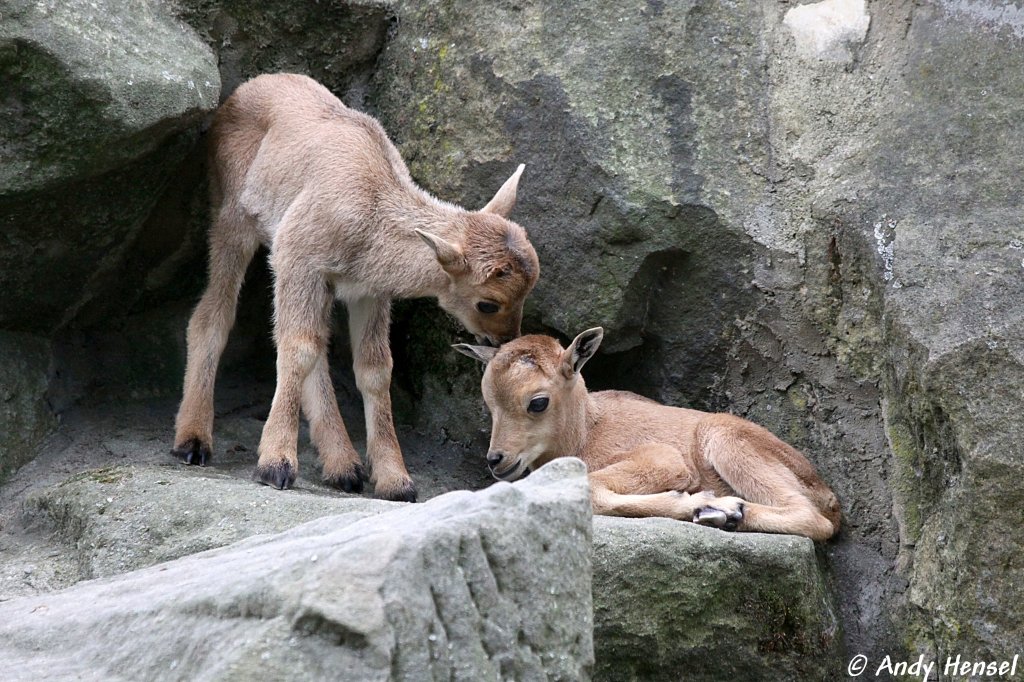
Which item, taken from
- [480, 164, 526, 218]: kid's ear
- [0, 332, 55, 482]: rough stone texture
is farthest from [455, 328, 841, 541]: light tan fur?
[0, 332, 55, 482]: rough stone texture

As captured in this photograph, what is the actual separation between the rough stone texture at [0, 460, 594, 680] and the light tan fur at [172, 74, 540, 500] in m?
3.70

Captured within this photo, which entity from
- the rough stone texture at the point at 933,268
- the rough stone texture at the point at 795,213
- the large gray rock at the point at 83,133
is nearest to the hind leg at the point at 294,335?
the large gray rock at the point at 83,133

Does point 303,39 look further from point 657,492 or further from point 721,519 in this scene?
point 721,519

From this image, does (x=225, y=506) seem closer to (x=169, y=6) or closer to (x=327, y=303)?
(x=327, y=303)

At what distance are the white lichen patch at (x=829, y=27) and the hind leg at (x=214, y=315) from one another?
4.65 metres

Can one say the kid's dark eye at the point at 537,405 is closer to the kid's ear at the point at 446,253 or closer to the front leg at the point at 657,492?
the front leg at the point at 657,492

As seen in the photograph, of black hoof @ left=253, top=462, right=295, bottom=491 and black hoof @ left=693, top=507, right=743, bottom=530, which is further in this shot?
black hoof @ left=253, top=462, right=295, bottom=491

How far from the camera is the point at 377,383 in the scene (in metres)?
9.34

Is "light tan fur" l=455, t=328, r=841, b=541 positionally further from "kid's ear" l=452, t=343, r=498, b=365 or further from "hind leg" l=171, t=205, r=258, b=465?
"hind leg" l=171, t=205, r=258, b=465

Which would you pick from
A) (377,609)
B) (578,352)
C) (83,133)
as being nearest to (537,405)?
(578,352)

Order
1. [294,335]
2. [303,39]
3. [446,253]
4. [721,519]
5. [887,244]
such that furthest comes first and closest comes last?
[303,39] → [294,335] → [446,253] → [887,244] → [721,519]

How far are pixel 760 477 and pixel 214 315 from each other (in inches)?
179

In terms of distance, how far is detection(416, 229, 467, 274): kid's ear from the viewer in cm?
838

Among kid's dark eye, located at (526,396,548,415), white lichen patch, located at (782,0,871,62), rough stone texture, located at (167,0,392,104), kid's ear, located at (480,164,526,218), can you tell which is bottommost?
kid's dark eye, located at (526,396,548,415)
